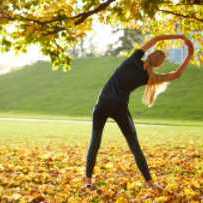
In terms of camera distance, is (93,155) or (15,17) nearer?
(93,155)

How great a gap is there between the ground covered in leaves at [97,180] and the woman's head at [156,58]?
1.70 metres

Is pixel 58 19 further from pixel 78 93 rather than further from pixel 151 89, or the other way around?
pixel 78 93

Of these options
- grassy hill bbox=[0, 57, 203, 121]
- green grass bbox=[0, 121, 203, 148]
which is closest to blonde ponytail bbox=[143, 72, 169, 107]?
green grass bbox=[0, 121, 203, 148]

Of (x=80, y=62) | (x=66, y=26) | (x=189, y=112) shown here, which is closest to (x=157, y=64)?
(x=66, y=26)

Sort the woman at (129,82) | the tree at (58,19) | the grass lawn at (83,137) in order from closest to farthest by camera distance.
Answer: the woman at (129,82), the tree at (58,19), the grass lawn at (83,137)

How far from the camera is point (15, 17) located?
923 centimetres

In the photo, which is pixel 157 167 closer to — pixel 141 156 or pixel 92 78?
pixel 141 156

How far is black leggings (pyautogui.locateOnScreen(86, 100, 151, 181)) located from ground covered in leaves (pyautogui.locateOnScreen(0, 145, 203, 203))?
39 centimetres

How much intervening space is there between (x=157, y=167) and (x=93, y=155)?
3.10m

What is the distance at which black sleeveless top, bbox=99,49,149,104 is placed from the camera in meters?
6.70

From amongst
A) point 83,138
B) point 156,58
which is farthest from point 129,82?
point 83,138

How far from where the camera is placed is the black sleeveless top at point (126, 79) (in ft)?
22.0

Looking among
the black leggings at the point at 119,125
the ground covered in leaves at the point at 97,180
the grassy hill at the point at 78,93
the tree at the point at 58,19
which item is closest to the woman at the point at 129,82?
the black leggings at the point at 119,125

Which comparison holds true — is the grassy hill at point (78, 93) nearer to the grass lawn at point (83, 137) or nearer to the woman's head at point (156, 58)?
the grass lawn at point (83, 137)
